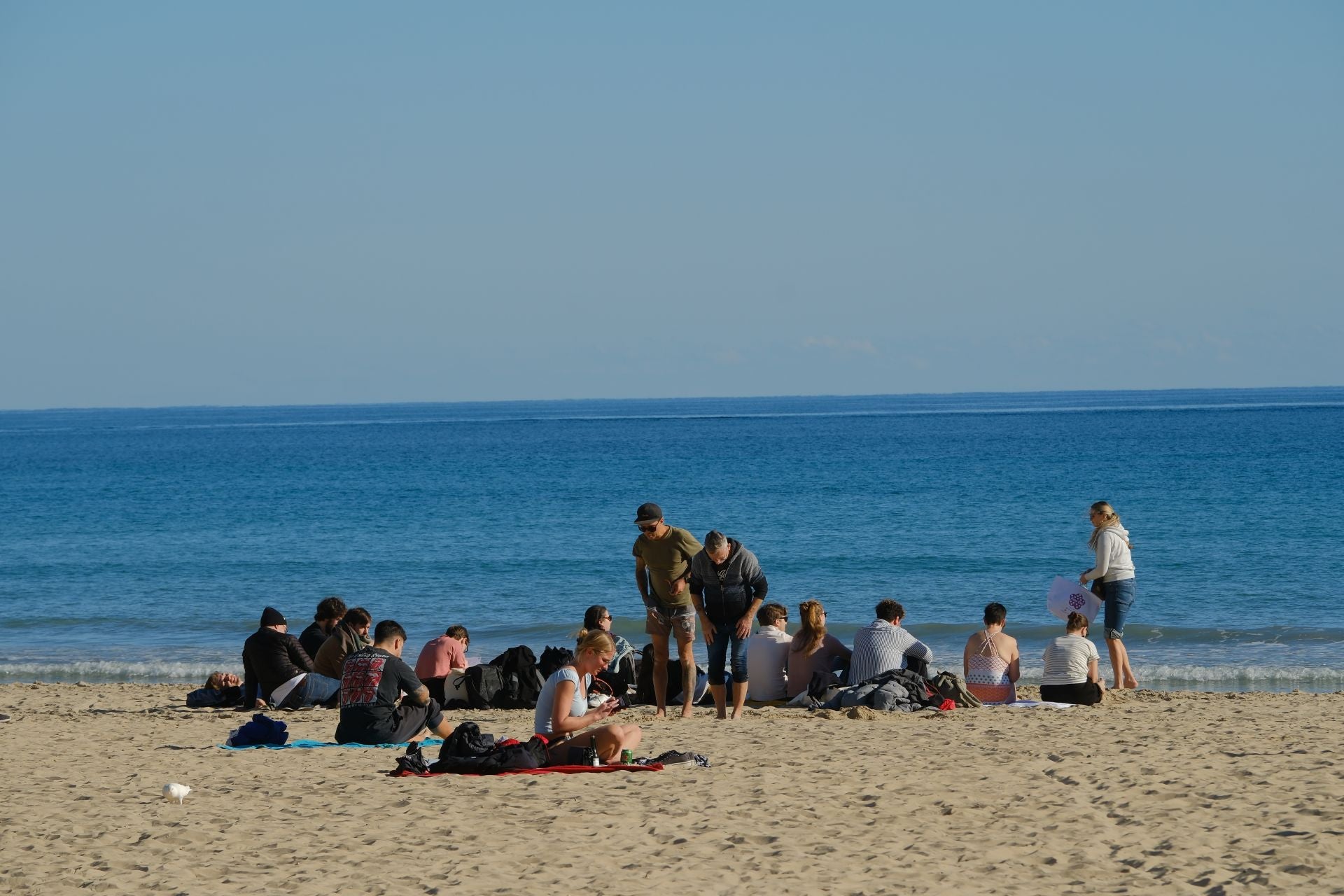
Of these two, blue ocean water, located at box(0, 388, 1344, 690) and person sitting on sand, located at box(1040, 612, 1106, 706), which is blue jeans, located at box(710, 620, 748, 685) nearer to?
person sitting on sand, located at box(1040, 612, 1106, 706)

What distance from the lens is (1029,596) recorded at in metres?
19.1

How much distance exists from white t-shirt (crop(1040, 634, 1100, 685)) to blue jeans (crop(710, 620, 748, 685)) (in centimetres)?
251

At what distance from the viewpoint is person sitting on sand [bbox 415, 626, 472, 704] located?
1073 cm

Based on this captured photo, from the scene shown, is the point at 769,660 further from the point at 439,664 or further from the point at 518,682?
the point at 439,664

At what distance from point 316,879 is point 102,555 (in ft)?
81.7

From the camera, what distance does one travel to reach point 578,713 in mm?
7473

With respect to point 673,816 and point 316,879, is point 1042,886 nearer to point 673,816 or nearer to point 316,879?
point 673,816

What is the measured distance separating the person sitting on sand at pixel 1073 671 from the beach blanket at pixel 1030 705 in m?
0.08

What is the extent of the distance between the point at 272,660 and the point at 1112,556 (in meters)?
6.99

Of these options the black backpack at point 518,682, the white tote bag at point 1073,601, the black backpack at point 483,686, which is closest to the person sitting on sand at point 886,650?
the white tote bag at point 1073,601

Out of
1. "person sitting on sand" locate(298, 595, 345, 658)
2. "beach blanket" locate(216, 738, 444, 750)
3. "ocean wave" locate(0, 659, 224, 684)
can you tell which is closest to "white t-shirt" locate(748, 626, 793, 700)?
"beach blanket" locate(216, 738, 444, 750)

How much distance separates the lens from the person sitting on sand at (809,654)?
1024 centimetres

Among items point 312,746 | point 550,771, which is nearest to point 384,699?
point 312,746

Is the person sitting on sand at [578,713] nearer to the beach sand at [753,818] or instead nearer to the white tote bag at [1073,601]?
the beach sand at [753,818]
